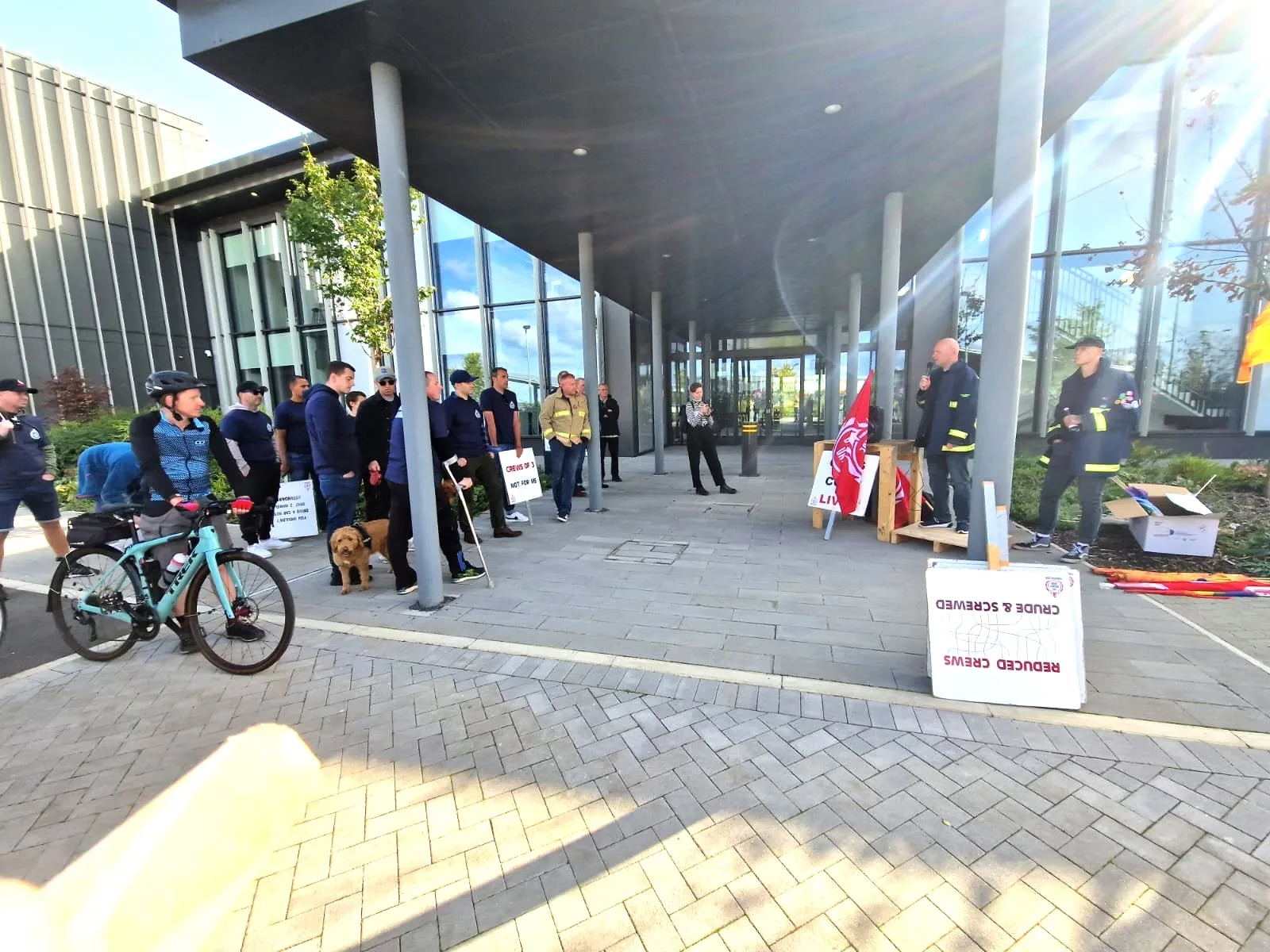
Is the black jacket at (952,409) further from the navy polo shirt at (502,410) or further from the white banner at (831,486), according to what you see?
the navy polo shirt at (502,410)

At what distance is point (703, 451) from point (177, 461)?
6.79m

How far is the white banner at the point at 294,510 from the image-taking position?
6.62m

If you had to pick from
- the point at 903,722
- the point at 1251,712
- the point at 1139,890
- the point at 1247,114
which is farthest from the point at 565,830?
the point at 1247,114

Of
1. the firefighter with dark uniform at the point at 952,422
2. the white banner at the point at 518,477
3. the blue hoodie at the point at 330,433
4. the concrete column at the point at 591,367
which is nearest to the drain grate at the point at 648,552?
the white banner at the point at 518,477

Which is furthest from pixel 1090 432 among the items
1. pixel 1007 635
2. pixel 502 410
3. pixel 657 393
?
pixel 657 393

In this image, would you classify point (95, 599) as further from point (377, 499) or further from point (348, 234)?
point (348, 234)

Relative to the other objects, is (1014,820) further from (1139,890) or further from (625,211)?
(625,211)

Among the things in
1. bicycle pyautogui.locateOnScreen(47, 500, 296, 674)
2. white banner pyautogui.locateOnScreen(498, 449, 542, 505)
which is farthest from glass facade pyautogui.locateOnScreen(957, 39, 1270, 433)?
bicycle pyautogui.locateOnScreen(47, 500, 296, 674)

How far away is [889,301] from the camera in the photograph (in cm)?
666

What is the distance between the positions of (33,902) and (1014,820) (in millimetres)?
3424

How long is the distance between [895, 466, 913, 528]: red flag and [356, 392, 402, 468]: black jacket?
5150mm

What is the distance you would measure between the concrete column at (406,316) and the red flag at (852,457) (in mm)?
4132

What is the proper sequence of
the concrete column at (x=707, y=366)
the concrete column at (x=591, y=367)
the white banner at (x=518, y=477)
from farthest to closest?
1. the concrete column at (x=707, y=366)
2. the concrete column at (x=591, y=367)
3. the white banner at (x=518, y=477)

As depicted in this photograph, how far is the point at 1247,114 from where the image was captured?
35.5 ft
